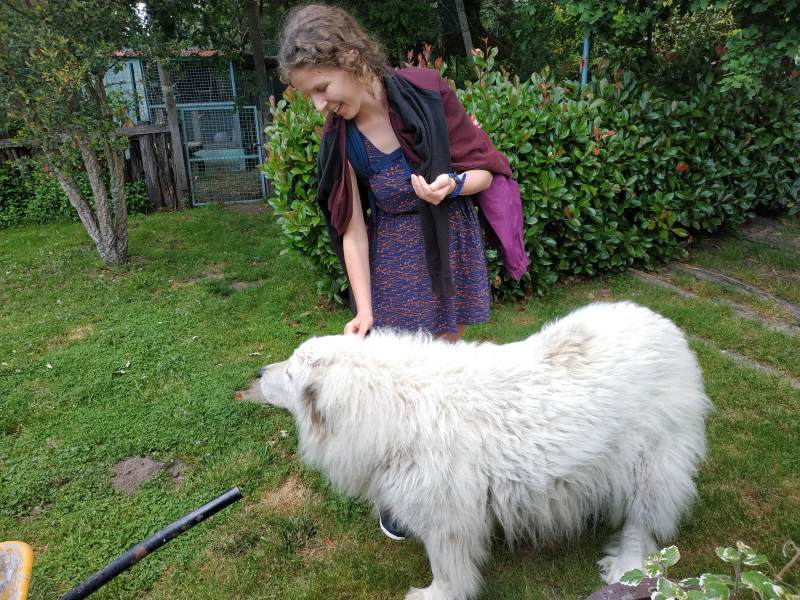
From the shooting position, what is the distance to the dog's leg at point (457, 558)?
2.04 metres

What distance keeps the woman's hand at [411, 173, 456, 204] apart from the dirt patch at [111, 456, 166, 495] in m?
2.40

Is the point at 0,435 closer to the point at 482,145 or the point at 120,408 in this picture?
the point at 120,408

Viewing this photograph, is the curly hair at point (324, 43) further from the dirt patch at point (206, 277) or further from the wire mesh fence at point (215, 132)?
the wire mesh fence at point (215, 132)

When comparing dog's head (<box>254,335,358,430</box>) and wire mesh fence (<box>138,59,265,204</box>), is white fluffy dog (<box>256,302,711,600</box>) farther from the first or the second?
wire mesh fence (<box>138,59,265,204</box>)

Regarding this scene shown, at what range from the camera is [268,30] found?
12812mm

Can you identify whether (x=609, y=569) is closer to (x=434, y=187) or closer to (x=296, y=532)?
(x=296, y=532)

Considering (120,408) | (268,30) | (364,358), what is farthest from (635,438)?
(268,30)

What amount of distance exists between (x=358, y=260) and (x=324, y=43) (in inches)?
36.3

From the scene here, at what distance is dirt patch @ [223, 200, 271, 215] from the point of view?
384 inches

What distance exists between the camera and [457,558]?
210cm

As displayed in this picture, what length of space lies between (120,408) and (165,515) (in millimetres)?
1255

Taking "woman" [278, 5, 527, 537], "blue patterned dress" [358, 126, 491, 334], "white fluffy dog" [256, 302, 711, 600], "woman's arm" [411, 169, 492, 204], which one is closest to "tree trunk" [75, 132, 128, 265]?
"woman" [278, 5, 527, 537]

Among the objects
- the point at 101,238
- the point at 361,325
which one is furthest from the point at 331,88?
the point at 101,238

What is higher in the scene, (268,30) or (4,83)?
(268,30)
